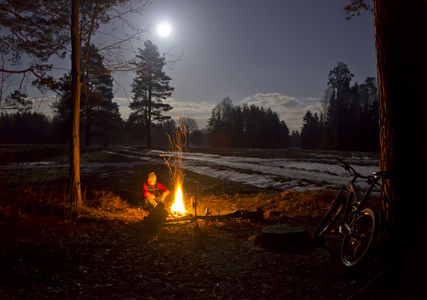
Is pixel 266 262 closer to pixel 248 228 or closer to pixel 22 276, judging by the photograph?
pixel 248 228

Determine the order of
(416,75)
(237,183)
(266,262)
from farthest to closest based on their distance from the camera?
(237,183) → (266,262) → (416,75)

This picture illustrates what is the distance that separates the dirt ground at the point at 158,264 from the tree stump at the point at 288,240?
143 mm

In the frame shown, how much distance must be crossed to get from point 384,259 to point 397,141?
1423mm

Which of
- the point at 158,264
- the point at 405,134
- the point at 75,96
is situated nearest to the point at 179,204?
the point at 158,264

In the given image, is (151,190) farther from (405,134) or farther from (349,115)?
(349,115)

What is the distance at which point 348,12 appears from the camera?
668 centimetres

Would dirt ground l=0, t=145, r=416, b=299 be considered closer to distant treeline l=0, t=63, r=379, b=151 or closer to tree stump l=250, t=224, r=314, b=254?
tree stump l=250, t=224, r=314, b=254

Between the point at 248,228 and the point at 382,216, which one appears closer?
the point at 382,216

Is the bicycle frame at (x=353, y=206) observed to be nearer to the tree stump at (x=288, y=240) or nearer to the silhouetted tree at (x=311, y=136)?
the tree stump at (x=288, y=240)

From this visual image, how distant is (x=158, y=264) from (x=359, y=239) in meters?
A: 2.90

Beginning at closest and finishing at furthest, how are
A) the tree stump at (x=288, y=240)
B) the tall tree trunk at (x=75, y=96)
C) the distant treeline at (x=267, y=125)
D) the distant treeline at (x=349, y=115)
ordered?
the tree stump at (x=288, y=240) → the tall tree trunk at (x=75, y=96) → the distant treeline at (x=267, y=125) → the distant treeline at (x=349, y=115)

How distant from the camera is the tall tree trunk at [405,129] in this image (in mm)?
3273

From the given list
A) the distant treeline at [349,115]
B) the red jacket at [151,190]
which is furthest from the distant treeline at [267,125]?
the red jacket at [151,190]

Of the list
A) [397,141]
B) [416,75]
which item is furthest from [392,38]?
[397,141]
